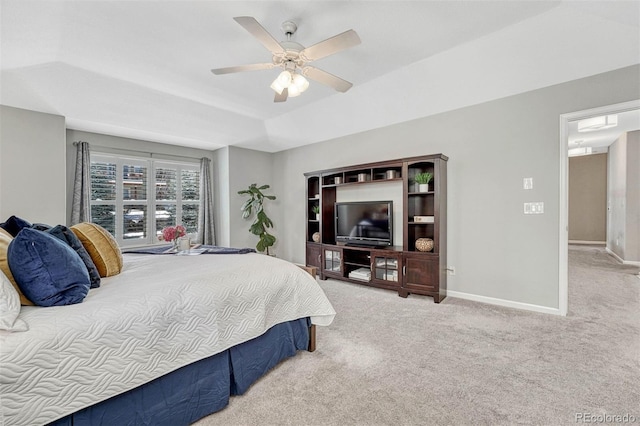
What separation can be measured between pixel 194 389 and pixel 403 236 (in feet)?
9.55

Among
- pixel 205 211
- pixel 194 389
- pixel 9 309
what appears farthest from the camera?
pixel 205 211

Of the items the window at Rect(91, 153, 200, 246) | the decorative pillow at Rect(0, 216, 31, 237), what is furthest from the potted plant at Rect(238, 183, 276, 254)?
the decorative pillow at Rect(0, 216, 31, 237)

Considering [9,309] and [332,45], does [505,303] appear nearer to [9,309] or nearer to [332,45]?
[332,45]

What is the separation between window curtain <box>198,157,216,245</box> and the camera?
545 centimetres

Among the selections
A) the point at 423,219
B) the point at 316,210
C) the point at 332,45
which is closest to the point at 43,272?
the point at 332,45

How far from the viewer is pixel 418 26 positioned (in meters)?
2.53

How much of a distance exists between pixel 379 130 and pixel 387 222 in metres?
1.50

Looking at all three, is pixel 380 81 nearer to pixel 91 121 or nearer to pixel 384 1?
pixel 384 1

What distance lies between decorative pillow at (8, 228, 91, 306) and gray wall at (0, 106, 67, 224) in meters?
3.00

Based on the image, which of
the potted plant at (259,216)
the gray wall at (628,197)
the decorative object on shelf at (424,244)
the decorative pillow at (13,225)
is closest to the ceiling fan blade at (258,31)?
the decorative pillow at (13,225)

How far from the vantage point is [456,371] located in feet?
6.59

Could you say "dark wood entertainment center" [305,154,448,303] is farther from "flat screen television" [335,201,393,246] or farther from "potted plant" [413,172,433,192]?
"flat screen television" [335,201,393,246]

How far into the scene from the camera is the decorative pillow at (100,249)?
1.83 m

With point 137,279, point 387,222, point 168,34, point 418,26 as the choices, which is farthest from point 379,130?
point 137,279
